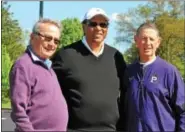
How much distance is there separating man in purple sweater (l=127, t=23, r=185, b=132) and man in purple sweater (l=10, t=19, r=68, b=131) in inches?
32.1

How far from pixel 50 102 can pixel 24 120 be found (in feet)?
0.83

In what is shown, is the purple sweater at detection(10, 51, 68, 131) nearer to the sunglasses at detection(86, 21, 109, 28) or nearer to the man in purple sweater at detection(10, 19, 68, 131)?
the man in purple sweater at detection(10, 19, 68, 131)

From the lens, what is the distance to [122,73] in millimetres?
4266

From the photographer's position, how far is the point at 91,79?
156 inches

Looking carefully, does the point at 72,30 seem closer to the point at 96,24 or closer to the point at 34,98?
the point at 96,24

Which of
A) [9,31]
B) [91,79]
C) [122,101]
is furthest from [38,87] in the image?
[9,31]

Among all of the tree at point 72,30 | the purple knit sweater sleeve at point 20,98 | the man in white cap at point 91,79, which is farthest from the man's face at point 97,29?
the tree at point 72,30

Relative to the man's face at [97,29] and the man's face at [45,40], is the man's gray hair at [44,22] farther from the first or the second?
the man's face at [97,29]

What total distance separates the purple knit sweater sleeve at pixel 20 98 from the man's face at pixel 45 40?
0.87 ft

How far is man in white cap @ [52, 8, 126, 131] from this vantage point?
3951mm

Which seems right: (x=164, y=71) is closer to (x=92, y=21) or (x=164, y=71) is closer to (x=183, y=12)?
(x=92, y=21)

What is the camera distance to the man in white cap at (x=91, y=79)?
Answer: 3951mm

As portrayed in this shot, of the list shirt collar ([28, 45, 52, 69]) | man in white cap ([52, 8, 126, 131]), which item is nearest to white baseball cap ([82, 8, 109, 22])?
man in white cap ([52, 8, 126, 131])

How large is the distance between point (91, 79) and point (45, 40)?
0.68 m
